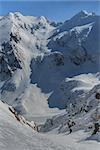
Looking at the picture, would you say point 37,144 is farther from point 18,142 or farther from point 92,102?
point 92,102

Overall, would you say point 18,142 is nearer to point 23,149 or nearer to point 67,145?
point 23,149

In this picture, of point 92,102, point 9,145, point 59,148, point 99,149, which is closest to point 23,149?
point 9,145

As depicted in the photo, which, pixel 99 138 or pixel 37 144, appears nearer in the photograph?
pixel 37 144

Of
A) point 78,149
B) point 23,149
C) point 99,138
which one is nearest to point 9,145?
point 23,149

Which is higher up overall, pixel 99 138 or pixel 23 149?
pixel 99 138

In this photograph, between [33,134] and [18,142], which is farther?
[33,134]

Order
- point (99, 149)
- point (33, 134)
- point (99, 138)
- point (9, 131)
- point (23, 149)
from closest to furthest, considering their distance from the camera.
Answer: point (23, 149), point (9, 131), point (33, 134), point (99, 149), point (99, 138)

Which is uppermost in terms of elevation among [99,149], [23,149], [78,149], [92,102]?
[92,102]

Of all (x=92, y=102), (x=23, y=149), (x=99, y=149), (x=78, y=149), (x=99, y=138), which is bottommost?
(x=23, y=149)

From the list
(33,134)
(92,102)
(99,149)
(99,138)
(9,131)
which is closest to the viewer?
(9,131)
